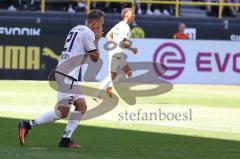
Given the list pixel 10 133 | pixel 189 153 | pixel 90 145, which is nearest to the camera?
pixel 189 153

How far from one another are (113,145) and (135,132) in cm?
217

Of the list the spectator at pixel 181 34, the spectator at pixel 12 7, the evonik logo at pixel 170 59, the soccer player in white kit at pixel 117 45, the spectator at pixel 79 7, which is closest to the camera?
the soccer player in white kit at pixel 117 45

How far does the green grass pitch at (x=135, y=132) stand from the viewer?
12047 mm

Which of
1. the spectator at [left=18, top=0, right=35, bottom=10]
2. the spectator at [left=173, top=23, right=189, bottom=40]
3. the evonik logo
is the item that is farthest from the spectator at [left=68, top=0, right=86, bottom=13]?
the evonik logo

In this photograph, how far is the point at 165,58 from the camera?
29.8m

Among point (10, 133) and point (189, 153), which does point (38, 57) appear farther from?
point (189, 153)

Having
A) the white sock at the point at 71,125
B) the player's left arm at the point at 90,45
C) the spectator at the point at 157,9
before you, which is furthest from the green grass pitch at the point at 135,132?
the spectator at the point at 157,9

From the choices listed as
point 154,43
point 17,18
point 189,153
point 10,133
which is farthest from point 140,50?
point 189,153

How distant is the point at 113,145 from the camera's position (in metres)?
13.1

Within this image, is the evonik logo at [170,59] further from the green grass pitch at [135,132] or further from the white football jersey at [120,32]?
the white football jersey at [120,32]

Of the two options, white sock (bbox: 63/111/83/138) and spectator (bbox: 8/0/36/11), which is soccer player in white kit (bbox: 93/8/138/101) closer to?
white sock (bbox: 63/111/83/138)

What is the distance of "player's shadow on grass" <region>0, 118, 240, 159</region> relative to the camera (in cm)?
1178

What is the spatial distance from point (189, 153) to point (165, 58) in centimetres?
1761

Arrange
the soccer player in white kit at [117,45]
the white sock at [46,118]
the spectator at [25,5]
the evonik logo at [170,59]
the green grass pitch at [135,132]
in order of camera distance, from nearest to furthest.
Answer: the green grass pitch at [135,132] < the white sock at [46,118] < the soccer player in white kit at [117,45] < the evonik logo at [170,59] < the spectator at [25,5]
